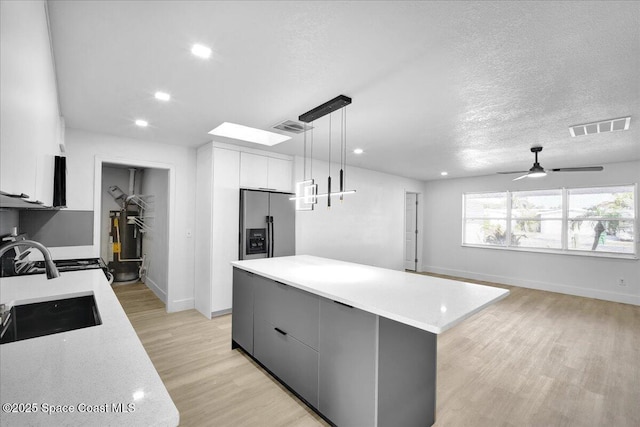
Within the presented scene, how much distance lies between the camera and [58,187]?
2.20 meters

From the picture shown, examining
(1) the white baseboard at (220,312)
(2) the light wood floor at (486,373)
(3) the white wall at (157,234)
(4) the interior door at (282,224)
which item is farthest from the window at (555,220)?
(3) the white wall at (157,234)

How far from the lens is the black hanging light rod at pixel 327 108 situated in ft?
8.17

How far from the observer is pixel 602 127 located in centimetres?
312

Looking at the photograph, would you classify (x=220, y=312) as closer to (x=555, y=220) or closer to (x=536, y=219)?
(x=536, y=219)

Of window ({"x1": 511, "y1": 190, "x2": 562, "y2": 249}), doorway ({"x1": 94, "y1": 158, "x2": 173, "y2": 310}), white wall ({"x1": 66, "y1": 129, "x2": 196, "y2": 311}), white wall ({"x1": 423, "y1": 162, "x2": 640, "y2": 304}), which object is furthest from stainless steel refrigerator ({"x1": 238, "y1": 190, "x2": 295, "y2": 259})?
window ({"x1": 511, "y1": 190, "x2": 562, "y2": 249})

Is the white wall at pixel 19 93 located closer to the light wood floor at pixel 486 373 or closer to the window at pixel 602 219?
the light wood floor at pixel 486 373

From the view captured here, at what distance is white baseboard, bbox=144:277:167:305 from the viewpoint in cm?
461

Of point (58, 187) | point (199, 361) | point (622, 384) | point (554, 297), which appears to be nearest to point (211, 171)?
point (58, 187)

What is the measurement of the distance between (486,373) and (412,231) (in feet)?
17.7

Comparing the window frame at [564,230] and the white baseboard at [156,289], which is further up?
the window frame at [564,230]

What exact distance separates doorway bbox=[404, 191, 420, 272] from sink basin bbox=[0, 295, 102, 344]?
23.2 feet

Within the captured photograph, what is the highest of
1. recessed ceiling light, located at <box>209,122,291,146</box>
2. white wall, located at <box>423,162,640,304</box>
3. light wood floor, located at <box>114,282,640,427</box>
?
recessed ceiling light, located at <box>209,122,291,146</box>

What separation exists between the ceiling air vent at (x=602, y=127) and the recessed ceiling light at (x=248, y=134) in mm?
3280

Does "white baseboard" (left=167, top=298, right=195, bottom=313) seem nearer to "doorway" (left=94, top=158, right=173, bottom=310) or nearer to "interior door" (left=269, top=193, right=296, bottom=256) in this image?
"doorway" (left=94, top=158, right=173, bottom=310)
